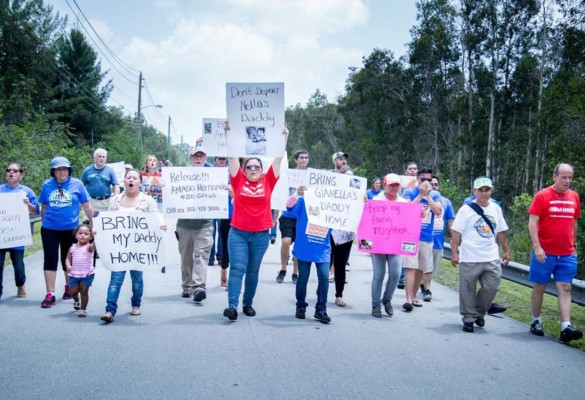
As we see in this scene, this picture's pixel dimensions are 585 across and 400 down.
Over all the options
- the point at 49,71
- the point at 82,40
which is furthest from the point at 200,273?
the point at 82,40

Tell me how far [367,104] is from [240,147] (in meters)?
41.6

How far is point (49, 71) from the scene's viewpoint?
45.2 metres

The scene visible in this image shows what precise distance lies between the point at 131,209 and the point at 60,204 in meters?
1.11

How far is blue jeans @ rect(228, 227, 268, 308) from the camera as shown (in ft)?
21.8

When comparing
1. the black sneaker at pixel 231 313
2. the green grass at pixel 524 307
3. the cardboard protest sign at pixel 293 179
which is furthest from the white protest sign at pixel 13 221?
the green grass at pixel 524 307

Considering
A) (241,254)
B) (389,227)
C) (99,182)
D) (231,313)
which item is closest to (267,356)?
(231,313)

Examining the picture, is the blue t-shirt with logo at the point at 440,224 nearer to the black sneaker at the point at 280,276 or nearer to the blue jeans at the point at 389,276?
the blue jeans at the point at 389,276

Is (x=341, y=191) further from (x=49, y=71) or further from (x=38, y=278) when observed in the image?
(x=49, y=71)

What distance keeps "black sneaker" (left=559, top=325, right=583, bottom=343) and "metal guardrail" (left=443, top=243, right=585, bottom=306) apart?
3.36 feet

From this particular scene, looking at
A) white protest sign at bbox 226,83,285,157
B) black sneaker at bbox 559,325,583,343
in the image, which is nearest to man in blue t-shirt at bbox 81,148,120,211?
white protest sign at bbox 226,83,285,157

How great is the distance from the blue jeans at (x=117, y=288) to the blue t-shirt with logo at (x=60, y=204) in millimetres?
1241

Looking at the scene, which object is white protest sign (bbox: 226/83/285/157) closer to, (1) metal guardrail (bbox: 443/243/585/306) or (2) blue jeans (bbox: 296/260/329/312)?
(2) blue jeans (bbox: 296/260/329/312)

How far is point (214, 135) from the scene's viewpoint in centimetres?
1114

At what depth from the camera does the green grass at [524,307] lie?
712 cm
